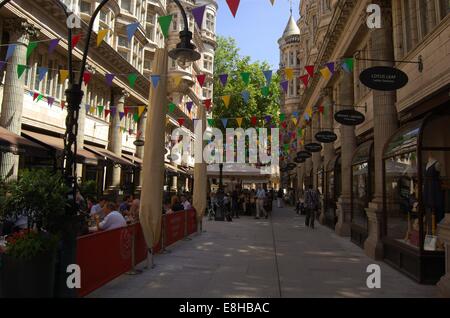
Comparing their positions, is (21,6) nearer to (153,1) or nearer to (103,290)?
(103,290)

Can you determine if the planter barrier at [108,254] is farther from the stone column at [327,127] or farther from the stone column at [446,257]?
the stone column at [327,127]

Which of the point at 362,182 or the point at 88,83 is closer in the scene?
the point at 362,182

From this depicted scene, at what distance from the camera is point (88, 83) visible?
80.2 ft

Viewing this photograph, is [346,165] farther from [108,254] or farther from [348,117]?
[108,254]

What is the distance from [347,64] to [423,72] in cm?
211

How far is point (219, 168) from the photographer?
73.1 feet

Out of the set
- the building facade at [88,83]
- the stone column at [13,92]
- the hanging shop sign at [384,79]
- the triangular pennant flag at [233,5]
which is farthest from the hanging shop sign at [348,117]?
the stone column at [13,92]

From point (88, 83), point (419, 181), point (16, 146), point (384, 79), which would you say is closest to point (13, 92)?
point (16, 146)

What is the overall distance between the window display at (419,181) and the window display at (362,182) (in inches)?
76.2

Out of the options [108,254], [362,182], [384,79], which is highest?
[384,79]

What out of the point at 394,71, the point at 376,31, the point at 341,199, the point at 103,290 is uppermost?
the point at 376,31

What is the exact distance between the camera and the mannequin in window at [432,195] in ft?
25.5

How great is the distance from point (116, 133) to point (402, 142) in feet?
76.1
